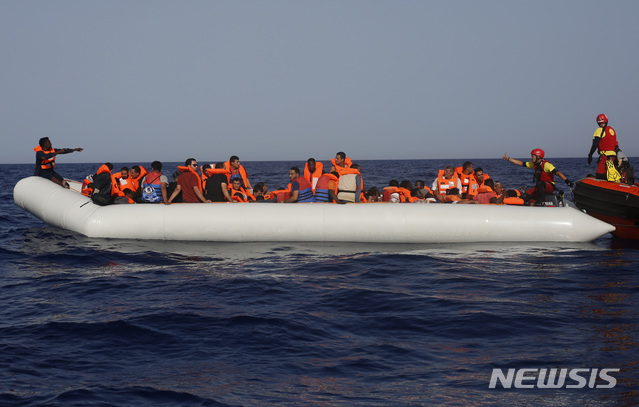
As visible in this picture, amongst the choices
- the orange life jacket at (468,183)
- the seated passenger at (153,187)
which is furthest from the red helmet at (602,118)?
the seated passenger at (153,187)

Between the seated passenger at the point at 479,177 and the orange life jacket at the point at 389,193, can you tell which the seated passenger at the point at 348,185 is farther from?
the seated passenger at the point at 479,177

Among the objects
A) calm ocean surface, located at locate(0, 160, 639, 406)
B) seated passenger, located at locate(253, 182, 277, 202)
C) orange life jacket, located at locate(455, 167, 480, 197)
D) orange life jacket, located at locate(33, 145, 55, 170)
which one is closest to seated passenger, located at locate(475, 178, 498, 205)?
orange life jacket, located at locate(455, 167, 480, 197)

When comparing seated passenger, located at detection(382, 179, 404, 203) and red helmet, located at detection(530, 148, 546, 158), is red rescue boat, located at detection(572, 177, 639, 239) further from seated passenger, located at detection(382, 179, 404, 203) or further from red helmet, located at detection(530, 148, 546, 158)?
seated passenger, located at detection(382, 179, 404, 203)

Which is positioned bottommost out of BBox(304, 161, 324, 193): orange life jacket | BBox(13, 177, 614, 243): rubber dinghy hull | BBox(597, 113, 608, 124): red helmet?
BBox(13, 177, 614, 243): rubber dinghy hull

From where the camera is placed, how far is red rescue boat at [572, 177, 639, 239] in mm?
10234

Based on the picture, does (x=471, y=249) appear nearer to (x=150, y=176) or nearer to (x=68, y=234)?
(x=150, y=176)

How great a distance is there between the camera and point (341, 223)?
10680mm

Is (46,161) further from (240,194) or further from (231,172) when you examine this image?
(240,194)

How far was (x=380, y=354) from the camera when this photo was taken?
536cm

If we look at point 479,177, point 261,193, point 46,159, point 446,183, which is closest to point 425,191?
point 446,183

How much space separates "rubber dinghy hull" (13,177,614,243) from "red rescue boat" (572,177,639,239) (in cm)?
45

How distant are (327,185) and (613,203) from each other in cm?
482

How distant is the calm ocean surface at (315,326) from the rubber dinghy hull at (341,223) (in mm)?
390

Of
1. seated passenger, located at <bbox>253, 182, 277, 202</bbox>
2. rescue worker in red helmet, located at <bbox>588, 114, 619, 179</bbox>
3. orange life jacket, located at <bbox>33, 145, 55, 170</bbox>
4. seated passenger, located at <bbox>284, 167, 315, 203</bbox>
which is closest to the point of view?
rescue worker in red helmet, located at <bbox>588, 114, 619, 179</bbox>
